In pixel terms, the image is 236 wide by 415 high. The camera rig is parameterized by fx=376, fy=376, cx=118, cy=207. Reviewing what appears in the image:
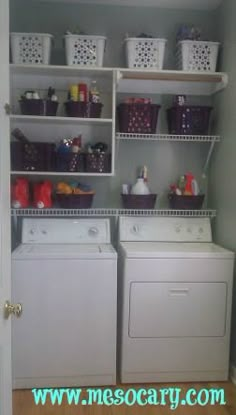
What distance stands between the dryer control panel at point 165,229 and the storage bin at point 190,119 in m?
0.62

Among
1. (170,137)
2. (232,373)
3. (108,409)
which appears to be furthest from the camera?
(170,137)

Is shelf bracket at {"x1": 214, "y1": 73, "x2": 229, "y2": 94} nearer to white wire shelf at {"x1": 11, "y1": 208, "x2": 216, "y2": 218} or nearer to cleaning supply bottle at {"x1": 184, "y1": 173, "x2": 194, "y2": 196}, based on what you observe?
cleaning supply bottle at {"x1": 184, "y1": 173, "x2": 194, "y2": 196}

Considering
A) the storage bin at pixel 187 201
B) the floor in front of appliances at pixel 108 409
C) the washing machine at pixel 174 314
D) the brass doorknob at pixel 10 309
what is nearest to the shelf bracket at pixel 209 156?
the storage bin at pixel 187 201

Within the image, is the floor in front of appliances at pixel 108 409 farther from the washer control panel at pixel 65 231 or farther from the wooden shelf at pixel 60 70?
the wooden shelf at pixel 60 70

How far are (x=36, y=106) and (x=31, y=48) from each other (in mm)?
358

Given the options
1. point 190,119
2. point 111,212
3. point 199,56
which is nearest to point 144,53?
point 199,56

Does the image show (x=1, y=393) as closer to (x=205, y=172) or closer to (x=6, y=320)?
(x=6, y=320)

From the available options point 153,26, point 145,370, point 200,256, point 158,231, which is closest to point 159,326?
point 145,370

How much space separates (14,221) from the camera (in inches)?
102

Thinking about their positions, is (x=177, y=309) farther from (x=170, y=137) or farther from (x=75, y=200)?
(x=170, y=137)

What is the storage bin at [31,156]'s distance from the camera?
7.98 feet

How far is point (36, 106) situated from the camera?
7.84 ft

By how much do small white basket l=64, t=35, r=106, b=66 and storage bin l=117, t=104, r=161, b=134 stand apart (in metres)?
0.34

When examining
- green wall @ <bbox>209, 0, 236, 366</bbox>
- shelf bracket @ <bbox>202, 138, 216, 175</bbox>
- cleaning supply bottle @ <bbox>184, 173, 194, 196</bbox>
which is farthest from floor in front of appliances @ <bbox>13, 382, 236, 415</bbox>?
shelf bracket @ <bbox>202, 138, 216, 175</bbox>
